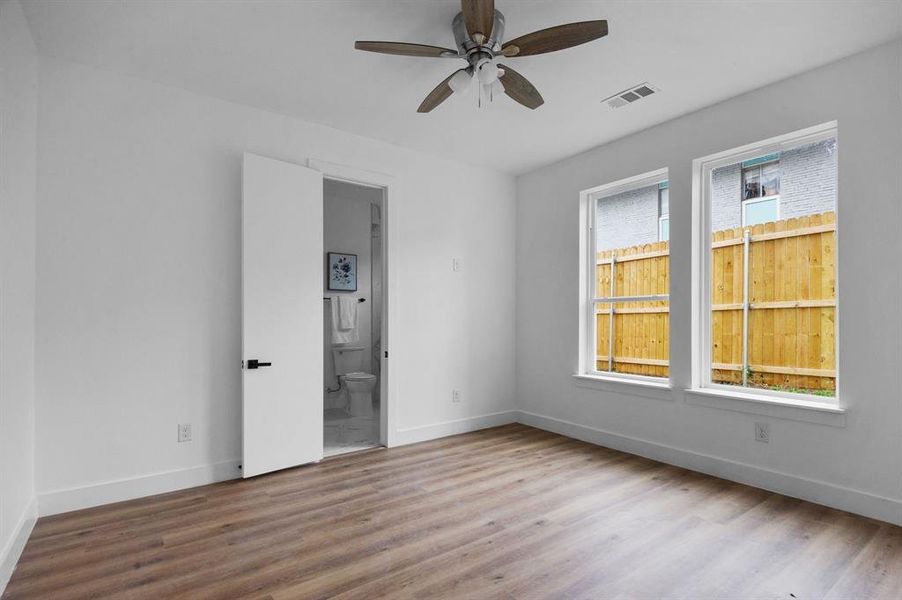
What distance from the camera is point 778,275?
10.4ft

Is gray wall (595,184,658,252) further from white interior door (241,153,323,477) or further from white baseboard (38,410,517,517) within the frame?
white baseboard (38,410,517,517)

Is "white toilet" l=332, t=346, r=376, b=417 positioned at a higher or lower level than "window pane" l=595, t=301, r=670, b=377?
lower

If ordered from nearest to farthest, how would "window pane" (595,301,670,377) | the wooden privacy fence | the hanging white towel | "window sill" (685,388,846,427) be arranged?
"window sill" (685,388,846,427) → the wooden privacy fence → "window pane" (595,301,670,377) → the hanging white towel

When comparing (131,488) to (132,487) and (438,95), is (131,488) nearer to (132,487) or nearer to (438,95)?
(132,487)

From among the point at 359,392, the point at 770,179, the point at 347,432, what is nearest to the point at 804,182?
the point at 770,179

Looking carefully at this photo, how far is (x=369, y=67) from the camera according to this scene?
2.87m

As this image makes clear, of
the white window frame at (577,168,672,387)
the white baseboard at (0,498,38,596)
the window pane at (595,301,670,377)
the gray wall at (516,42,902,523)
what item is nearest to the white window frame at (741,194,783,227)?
the gray wall at (516,42,902,523)

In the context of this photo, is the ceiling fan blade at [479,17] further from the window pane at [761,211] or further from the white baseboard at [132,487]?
the white baseboard at [132,487]

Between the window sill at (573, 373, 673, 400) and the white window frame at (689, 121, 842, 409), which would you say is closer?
the white window frame at (689, 121, 842, 409)

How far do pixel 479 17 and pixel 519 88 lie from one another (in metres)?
0.65

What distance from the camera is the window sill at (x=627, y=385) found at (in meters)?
3.68

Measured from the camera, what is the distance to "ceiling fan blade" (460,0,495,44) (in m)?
1.98

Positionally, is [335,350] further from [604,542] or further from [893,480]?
[893,480]

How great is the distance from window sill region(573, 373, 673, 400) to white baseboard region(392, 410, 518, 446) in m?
0.96
